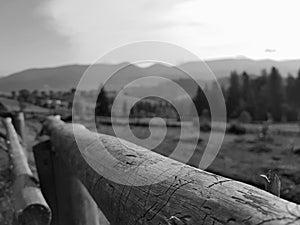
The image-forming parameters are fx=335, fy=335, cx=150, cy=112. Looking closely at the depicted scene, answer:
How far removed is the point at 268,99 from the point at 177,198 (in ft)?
84.1

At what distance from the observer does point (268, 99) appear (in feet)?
81.7

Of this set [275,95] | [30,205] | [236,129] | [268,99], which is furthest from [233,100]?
[30,205]

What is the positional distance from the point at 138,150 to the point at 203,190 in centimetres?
55

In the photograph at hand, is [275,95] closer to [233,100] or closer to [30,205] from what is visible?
[233,100]

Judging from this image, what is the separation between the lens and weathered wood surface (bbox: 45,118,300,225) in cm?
66

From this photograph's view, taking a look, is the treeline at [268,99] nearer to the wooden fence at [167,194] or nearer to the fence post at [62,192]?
the fence post at [62,192]

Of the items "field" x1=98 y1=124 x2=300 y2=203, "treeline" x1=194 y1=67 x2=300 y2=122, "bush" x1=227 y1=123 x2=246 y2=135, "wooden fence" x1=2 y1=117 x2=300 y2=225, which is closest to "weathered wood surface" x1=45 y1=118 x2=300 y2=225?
"wooden fence" x1=2 y1=117 x2=300 y2=225

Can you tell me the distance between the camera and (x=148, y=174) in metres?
1.04

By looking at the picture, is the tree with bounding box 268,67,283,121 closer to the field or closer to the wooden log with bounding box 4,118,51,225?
the field

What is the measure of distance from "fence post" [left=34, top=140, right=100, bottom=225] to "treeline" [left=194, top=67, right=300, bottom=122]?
21.5 meters

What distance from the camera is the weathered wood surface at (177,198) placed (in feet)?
2.18

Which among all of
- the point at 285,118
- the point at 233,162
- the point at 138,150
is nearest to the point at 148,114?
the point at 233,162

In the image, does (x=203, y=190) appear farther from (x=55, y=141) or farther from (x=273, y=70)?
(x=273, y=70)

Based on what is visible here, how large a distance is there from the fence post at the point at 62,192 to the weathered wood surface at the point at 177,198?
2.88 feet
